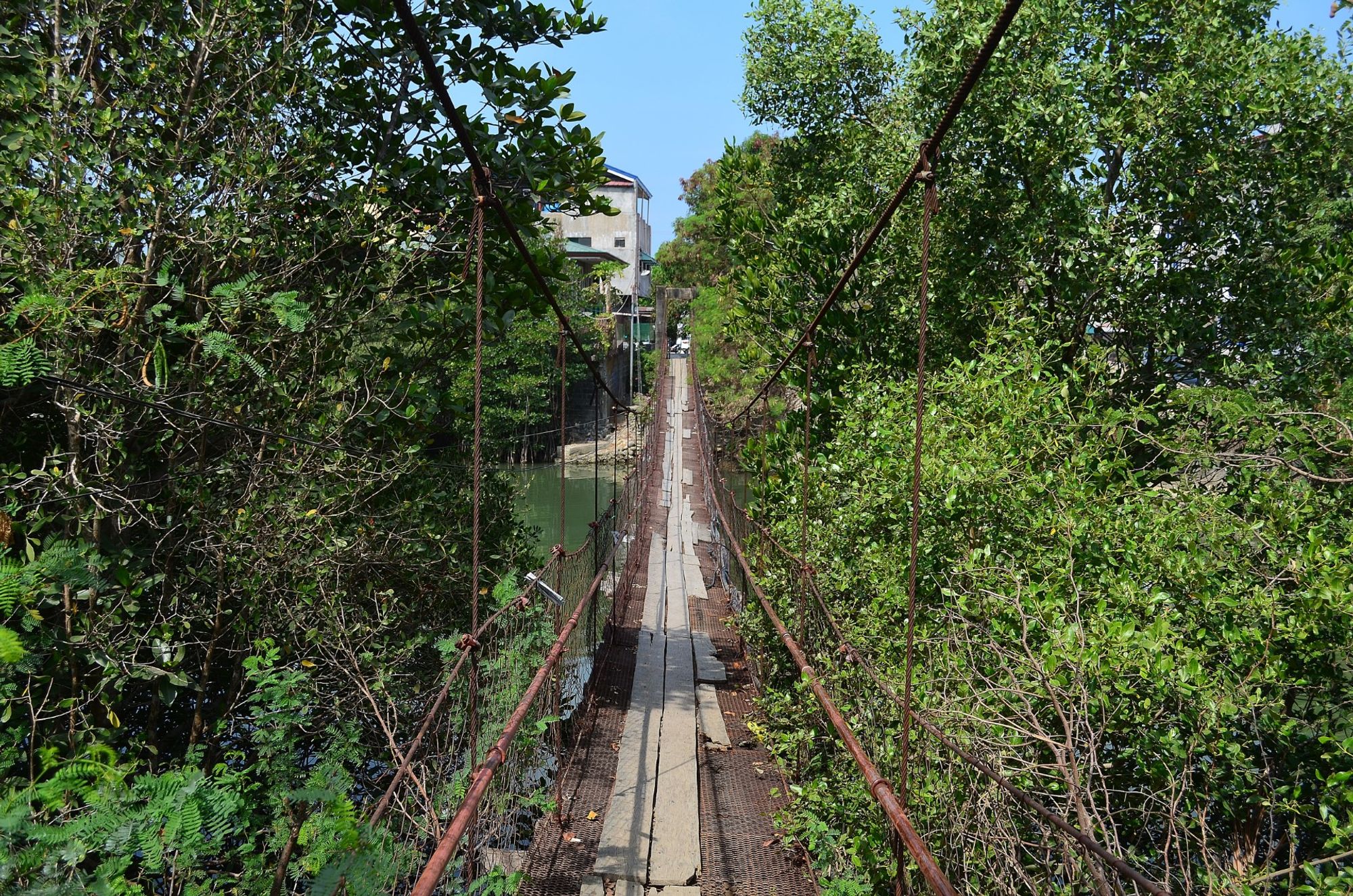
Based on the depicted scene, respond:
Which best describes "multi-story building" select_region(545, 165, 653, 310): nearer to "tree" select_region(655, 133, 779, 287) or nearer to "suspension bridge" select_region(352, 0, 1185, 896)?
"tree" select_region(655, 133, 779, 287)

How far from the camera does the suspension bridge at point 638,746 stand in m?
1.74

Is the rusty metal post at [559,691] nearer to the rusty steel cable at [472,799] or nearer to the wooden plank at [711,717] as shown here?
the rusty steel cable at [472,799]

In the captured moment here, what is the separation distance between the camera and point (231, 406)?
2.94 metres

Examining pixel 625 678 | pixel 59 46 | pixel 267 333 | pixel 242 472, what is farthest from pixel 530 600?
pixel 59 46

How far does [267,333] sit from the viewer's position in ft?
9.71

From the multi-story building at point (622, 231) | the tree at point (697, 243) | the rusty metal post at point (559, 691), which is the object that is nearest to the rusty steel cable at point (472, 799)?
the rusty metal post at point (559, 691)

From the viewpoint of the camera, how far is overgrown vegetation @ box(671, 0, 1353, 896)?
91.0 inches

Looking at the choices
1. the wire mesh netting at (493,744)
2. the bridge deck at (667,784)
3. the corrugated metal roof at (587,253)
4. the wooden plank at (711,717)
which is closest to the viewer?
the wire mesh netting at (493,744)

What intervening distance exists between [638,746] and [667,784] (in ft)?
1.32

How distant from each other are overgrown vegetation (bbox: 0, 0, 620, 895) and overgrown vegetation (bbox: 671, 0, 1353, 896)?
52.9 inches

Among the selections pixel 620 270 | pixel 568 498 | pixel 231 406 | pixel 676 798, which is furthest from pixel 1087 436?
pixel 620 270

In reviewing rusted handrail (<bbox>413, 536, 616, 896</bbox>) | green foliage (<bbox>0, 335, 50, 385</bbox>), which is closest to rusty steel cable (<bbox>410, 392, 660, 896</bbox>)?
rusted handrail (<bbox>413, 536, 616, 896</bbox>)

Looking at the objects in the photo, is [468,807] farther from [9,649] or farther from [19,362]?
[19,362]

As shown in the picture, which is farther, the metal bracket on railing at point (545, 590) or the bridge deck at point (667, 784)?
the metal bracket on railing at point (545, 590)
